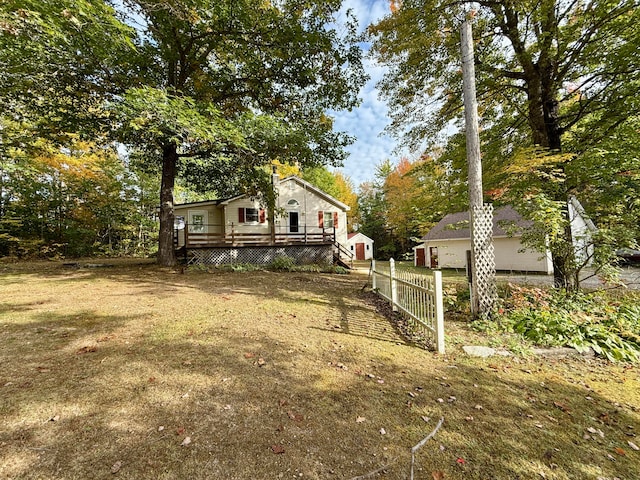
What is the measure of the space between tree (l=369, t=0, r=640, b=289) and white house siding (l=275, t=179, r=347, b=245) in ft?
33.2

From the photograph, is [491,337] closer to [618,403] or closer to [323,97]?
[618,403]

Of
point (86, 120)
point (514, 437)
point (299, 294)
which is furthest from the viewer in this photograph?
point (86, 120)

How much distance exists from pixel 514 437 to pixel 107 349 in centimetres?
459

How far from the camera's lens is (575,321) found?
4.63 metres

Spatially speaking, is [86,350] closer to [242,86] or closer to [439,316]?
[439,316]

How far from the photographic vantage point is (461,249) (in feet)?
59.5

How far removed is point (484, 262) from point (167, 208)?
37.3 feet

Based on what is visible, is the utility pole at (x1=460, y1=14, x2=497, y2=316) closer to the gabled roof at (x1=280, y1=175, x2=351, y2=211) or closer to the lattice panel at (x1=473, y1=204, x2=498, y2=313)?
the lattice panel at (x1=473, y1=204, x2=498, y2=313)

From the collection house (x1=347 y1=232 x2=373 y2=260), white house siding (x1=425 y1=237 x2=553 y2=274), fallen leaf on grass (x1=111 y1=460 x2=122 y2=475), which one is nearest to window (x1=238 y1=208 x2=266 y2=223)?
white house siding (x1=425 y1=237 x2=553 y2=274)

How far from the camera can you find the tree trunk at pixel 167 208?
446 inches

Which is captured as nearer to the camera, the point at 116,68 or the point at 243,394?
the point at 243,394

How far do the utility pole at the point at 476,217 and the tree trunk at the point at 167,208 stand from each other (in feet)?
34.9

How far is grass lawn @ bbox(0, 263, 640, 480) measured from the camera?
6.43 ft

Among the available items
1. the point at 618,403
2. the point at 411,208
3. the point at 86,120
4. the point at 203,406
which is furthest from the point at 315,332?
the point at 86,120
